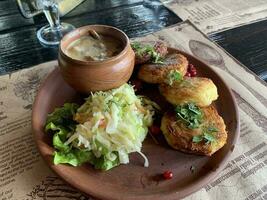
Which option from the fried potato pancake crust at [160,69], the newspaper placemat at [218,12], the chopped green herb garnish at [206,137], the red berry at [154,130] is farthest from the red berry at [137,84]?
the newspaper placemat at [218,12]

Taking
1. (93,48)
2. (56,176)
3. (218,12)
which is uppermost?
(93,48)

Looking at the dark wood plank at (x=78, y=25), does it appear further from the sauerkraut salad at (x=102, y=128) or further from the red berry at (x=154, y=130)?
the red berry at (x=154, y=130)

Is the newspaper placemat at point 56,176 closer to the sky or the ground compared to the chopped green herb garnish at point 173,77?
closer to the ground

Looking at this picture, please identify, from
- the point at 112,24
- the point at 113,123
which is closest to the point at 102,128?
the point at 113,123

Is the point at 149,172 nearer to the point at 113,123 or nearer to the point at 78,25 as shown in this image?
the point at 113,123

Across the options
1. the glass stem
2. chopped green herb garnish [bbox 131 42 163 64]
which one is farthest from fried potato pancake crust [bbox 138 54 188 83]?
the glass stem
